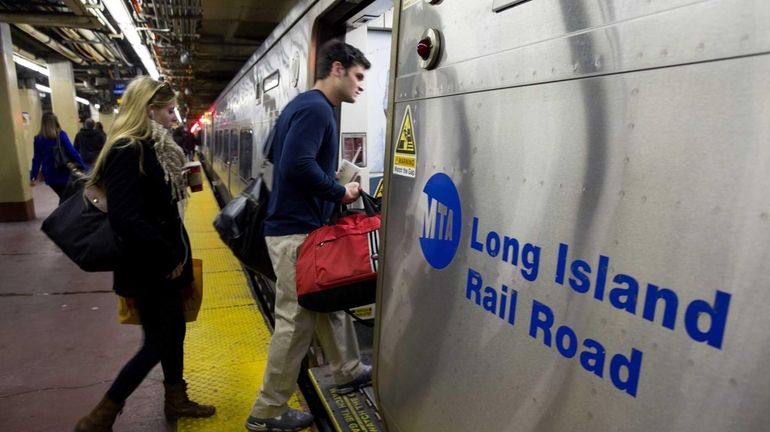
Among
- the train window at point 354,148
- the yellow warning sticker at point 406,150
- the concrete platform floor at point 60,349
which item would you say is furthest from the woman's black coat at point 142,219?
the train window at point 354,148

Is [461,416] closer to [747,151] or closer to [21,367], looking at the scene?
[747,151]

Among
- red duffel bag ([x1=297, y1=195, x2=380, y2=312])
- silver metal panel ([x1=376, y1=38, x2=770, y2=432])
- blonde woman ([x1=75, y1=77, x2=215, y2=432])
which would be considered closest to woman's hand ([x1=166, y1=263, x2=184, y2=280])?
blonde woman ([x1=75, y1=77, x2=215, y2=432])

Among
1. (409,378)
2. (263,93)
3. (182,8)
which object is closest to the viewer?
(409,378)

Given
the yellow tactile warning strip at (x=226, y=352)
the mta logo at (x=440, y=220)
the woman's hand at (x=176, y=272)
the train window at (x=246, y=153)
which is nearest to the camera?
the mta logo at (x=440, y=220)

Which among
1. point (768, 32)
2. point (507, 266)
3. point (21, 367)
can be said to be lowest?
point (21, 367)

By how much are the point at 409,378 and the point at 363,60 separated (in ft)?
4.50

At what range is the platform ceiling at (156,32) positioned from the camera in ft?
21.7

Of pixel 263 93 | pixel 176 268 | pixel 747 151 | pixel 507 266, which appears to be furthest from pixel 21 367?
pixel 747 151

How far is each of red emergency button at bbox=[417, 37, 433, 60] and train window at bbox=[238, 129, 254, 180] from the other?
13.1ft

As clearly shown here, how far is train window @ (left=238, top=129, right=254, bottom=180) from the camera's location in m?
5.30

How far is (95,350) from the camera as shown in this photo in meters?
3.42

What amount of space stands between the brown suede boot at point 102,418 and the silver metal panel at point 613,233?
1.57 m

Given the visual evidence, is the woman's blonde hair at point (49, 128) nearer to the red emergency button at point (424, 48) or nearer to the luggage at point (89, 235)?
the luggage at point (89, 235)

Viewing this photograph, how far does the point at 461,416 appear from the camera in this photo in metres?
1.32
